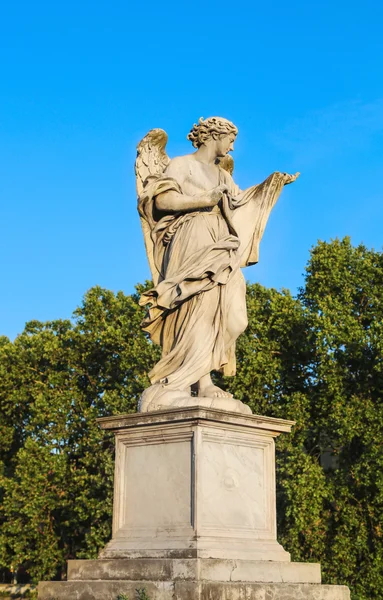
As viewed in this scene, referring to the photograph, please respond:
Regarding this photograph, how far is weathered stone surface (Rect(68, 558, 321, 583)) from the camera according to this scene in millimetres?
6363

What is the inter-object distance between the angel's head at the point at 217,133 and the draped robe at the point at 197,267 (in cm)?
24

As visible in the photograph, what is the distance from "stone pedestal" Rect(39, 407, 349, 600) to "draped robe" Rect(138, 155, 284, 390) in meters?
0.66

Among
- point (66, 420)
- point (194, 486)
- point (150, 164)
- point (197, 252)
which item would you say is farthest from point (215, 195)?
point (66, 420)

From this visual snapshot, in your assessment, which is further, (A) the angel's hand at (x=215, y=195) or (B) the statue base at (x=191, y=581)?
(A) the angel's hand at (x=215, y=195)

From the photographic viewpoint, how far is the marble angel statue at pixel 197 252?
A: 310 inches

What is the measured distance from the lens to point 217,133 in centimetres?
866

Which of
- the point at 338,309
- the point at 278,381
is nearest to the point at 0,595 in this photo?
the point at 278,381

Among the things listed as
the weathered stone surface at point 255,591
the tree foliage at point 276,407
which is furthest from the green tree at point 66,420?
the weathered stone surface at point 255,591

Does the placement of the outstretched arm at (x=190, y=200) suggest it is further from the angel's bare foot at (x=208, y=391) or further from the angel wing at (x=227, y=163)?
the angel's bare foot at (x=208, y=391)

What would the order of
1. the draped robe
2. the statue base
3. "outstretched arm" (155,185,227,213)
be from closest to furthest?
the statue base
the draped robe
"outstretched arm" (155,185,227,213)

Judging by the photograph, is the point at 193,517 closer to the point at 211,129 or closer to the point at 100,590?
the point at 100,590

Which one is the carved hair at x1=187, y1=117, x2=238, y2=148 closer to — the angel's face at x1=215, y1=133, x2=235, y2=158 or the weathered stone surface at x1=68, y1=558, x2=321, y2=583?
the angel's face at x1=215, y1=133, x2=235, y2=158

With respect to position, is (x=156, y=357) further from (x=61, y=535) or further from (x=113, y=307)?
(x=61, y=535)

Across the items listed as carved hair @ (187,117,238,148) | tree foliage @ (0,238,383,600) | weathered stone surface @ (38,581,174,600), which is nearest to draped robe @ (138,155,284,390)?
carved hair @ (187,117,238,148)
